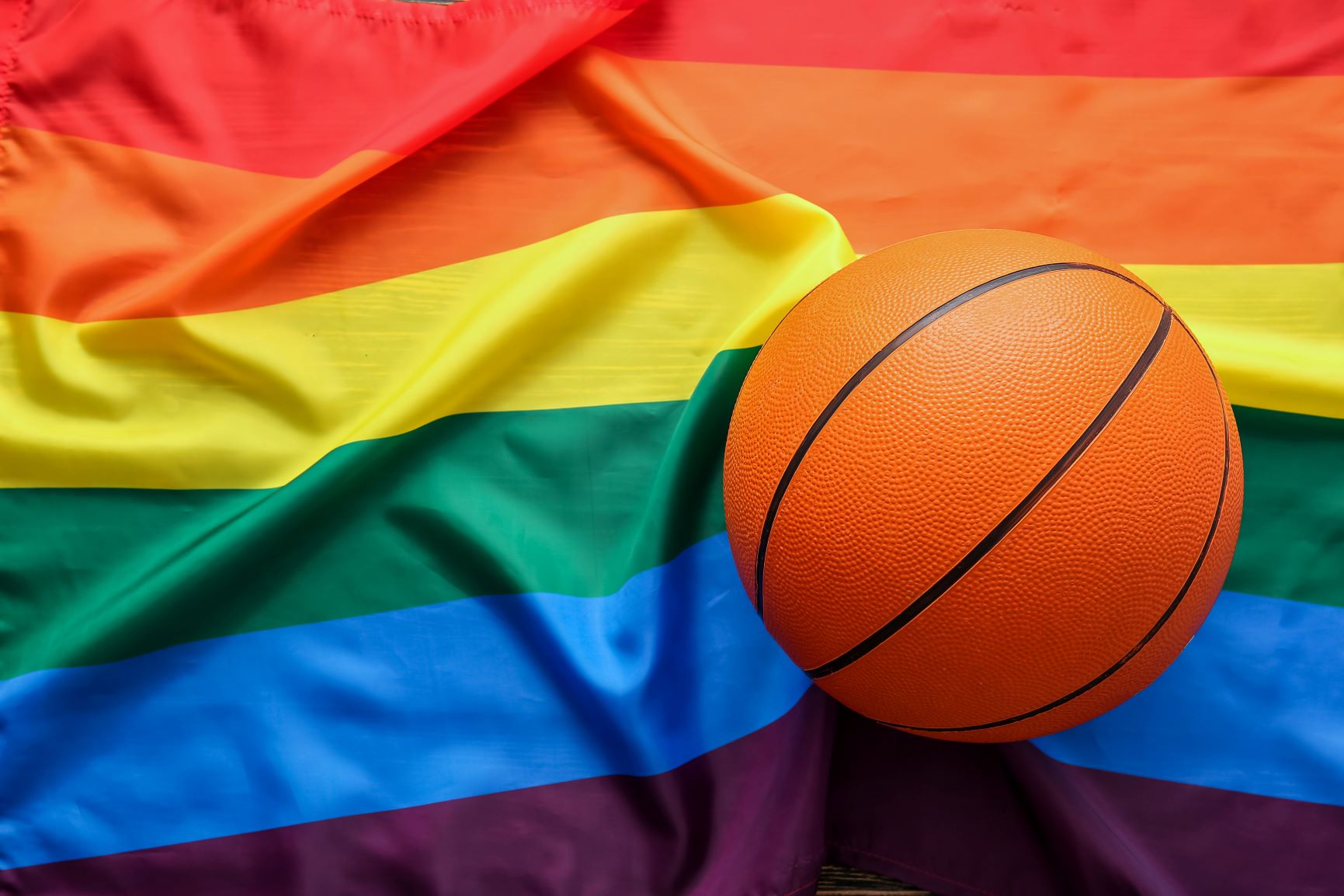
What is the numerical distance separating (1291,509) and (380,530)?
1.28 m

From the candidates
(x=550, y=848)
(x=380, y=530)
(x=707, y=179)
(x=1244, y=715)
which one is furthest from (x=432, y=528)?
(x=1244, y=715)

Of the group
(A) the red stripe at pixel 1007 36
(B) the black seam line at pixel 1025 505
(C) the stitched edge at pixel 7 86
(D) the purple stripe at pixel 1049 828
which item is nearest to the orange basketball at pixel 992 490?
(B) the black seam line at pixel 1025 505

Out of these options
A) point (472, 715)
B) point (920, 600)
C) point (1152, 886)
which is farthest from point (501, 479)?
point (1152, 886)

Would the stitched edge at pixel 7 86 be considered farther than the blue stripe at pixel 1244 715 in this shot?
A: Yes

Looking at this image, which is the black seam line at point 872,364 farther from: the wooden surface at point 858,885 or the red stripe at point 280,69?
the red stripe at point 280,69

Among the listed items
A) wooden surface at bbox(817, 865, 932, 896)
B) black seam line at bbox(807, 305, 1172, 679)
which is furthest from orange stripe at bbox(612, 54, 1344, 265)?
wooden surface at bbox(817, 865, 932, 896)

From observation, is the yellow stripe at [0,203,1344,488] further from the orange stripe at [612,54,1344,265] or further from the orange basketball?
the orange basketball

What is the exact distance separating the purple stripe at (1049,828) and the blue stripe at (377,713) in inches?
6.6

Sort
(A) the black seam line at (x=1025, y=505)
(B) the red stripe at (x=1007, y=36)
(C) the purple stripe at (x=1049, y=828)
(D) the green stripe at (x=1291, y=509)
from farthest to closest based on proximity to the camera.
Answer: (B) the red stripe at (x=1007, y=36) < (D) the green stripe at (x=1291, y=509) < (C) the purple stripe at (x=1049, y=828) < (A) the black seam line at (x=1025, y=505)

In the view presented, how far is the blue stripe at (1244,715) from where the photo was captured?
1170 mm

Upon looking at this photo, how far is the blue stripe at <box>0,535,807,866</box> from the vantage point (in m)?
1.19

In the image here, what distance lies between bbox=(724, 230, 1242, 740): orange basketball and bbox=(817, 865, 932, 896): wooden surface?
1.02 ft

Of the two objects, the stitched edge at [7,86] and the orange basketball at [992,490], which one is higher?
the stitched edge at [7,86]

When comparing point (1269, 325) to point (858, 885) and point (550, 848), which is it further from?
point (550, 848)
